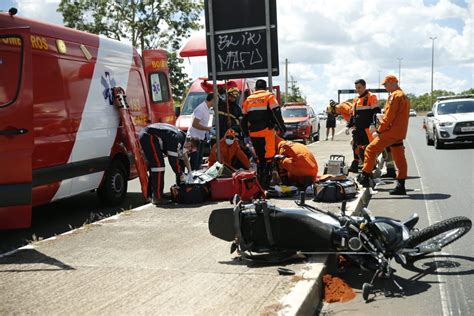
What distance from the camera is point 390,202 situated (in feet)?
28.7

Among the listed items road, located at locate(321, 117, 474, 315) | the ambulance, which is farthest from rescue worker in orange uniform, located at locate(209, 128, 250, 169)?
road, located at locate(321, 117, 474, 315)

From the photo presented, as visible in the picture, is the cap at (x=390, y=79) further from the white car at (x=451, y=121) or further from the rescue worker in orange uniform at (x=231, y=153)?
the white car at (x=451, y=121)

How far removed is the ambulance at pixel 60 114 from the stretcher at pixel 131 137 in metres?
0.13

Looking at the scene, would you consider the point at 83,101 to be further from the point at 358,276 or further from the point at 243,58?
the point at 358,276

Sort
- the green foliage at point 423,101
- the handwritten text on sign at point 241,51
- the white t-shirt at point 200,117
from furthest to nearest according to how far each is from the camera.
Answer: the green foliage at point 423,101
the white t-shirt at point 200,117
the handwritten text on sign at point 241,51

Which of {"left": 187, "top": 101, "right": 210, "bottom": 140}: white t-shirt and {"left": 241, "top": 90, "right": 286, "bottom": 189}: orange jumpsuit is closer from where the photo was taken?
{"left": 241, "top": 90, "right": 286, "bottom": 189}: orange jumpsuit

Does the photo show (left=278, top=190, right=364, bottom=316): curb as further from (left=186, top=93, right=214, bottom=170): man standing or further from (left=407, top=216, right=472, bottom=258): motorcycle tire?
(left=186, top=93, right=214, bottom=170): man standing

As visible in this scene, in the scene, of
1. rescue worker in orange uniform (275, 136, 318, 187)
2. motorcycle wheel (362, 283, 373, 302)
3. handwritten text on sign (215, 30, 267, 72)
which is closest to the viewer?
motorcycle wheel (362, 283, 373, 302)

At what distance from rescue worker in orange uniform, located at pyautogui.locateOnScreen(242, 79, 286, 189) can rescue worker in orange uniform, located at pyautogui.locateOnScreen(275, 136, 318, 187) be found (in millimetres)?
362

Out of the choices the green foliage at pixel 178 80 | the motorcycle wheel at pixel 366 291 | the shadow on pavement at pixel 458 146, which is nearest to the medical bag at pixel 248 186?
the motorcycle wheel at pixel 366 291

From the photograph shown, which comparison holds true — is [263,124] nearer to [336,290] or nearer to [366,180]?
[366,180]

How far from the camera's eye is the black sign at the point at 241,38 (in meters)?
9.08

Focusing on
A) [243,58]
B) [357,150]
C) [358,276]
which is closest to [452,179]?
[357,150]

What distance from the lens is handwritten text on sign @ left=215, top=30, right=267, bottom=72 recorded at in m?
9.10
